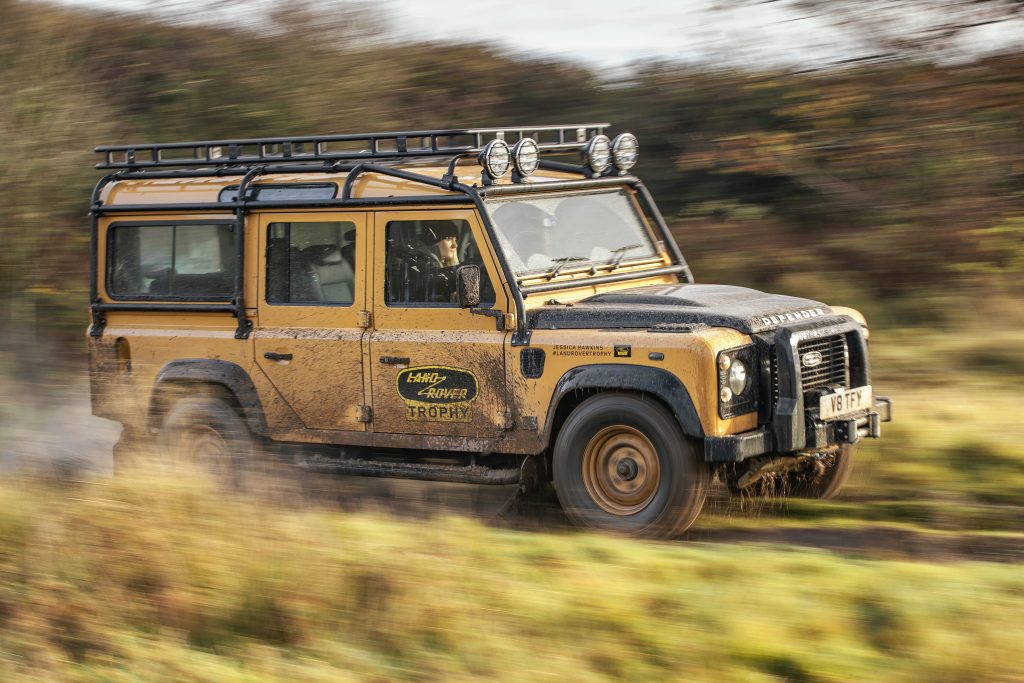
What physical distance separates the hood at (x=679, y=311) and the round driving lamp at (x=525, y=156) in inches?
32.0

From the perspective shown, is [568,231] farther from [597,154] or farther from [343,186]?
[343,186]

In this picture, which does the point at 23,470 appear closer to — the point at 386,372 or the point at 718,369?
the point at 386,372

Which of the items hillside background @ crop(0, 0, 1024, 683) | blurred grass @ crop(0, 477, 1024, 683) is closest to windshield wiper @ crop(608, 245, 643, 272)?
hillside background @ crop(0, 0, 1024, 683)

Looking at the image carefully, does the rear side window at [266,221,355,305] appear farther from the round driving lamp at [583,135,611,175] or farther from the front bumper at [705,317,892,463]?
the front bumper at [705,317,892,463]

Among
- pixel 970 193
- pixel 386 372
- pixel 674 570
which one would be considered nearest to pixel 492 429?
pixel 386 372

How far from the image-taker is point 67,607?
17.2 feet

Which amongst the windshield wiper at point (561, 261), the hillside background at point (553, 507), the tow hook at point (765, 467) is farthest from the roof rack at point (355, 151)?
the tow hook at point (765, 467)

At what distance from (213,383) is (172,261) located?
835mm

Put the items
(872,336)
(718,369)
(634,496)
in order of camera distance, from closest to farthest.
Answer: (718,369), (634,496), (872,336)

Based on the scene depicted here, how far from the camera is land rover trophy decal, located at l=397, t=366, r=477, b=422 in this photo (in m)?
6.73

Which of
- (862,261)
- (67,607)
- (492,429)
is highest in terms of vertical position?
(862,261)

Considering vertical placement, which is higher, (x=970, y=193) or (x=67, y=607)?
(x=970, y=193)

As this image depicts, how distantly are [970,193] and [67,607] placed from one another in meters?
9.32

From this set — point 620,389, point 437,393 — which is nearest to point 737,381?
point 620,389
